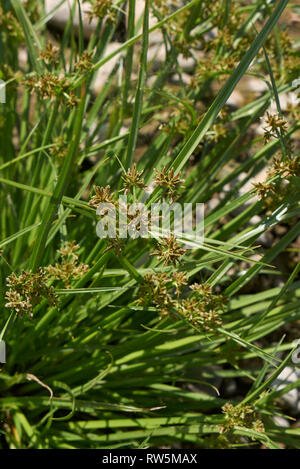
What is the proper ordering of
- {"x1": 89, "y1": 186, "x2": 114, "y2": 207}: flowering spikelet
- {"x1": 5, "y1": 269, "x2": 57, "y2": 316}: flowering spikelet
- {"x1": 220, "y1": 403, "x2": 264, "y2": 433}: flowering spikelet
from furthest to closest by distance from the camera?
1. {"x1": 220, "y1": 403, "x2": 264, "y2": 433}: flowering spikelet
2. {"x1": 5, "y1": 269, "x2": 57, "y2": 316}: flowering spikelet
3. {"x1": 89, "y1": 186, "x2": 114, "y2": 207}: flowering spikelet

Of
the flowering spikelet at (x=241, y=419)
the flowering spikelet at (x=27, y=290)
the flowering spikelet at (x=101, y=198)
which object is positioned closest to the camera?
the flowering spikelet at (x=101, y=198)

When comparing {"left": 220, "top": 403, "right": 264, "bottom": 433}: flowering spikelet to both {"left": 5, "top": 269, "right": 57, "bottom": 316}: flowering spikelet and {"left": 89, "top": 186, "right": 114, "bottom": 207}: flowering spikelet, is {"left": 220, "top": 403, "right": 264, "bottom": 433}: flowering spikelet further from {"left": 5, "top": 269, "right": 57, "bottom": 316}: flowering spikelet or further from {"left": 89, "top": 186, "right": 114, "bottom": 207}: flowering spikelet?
{"left": 89, "top": 186, "right": 114, "bottom": 207}: flowering spikelet

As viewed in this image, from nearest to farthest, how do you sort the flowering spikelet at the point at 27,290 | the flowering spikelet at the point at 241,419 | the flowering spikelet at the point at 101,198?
the flowering spikelet at the point at 101,198 < the flowering spikelet at the point at 27,290 < the flowering spikelet at the point at 241,419

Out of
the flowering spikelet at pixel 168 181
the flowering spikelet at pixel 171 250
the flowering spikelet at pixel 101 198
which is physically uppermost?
the flowering spikelet at pixel 168 181

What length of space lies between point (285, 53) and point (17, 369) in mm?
1344

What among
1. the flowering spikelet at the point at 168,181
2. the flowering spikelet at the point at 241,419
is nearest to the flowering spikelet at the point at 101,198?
the flowering spikelet at the point at 168,181

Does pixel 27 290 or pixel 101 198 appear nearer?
pixel 101 198

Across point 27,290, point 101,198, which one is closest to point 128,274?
point 27,290

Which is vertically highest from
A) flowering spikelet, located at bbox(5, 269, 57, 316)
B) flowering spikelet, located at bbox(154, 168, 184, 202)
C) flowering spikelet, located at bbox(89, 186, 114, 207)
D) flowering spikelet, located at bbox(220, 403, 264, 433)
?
flowering spikelet, located at bbox(154, 168, 184, 202)

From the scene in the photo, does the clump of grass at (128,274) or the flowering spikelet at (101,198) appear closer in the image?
the flowering spikelet at (101,198)

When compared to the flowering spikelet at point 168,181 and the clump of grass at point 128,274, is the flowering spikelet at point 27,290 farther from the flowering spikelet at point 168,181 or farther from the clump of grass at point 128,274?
the flowering spikelet at point 168,181

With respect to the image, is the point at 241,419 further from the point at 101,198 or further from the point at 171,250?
the point at 101,198

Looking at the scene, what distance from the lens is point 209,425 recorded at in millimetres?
1265

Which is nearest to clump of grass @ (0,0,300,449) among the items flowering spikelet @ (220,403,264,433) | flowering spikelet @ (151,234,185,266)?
flowering spikelet @ (220,403,264,433)
